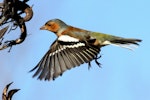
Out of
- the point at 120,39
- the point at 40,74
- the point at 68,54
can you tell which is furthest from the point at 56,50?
the point at 40,74

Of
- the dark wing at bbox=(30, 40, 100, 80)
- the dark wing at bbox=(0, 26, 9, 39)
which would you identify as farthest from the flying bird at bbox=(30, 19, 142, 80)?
the dark wing at bbox=(0, 26, 9, 39)

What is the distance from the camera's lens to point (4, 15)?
1656 mm

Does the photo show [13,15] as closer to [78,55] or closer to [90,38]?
[78,55]

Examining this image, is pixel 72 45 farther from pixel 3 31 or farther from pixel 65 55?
pixel 3 31

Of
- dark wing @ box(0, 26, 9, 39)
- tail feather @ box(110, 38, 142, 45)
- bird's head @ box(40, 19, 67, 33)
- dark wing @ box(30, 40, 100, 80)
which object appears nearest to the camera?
dark wing @ box(0, 26, 9, 39)

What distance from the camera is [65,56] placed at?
3818 millimetres

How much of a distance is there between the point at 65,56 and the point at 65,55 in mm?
26

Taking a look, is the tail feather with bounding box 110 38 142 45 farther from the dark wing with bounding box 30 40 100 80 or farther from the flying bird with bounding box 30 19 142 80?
the dark wing with bounding box 30 40 100 80

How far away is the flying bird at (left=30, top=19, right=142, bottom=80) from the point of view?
3516 millimetres

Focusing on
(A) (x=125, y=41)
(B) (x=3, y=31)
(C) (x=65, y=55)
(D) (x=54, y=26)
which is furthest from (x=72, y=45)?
(B) (x=3, y=31)

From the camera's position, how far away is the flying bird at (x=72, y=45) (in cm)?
352

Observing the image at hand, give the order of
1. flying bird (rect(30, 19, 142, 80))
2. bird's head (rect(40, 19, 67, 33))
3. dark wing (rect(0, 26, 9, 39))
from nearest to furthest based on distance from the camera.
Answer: dark wing (rect(0, 26, 9, 39)) < flying bird (rect(30, 19, 142, 80)) < bird's head (rect(40, 19, 67, 33))

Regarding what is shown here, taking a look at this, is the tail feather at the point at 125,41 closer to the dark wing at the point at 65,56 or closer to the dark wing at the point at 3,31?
the dark wing at the point at 65,56

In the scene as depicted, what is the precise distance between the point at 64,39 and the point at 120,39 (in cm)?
65
